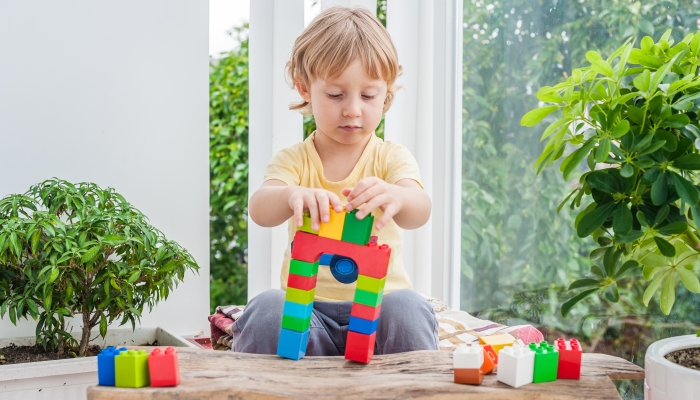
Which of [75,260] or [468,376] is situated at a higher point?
[75,260]

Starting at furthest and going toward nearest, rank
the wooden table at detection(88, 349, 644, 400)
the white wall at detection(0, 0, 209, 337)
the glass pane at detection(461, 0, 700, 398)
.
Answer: the white wall at detection(0, 0, 209, 337)
the glass pane at detection(461, 0, 700, 398)
the wooden table at detection(88, 349, 644, 400)

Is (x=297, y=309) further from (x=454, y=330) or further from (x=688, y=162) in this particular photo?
(x=454, y=330)

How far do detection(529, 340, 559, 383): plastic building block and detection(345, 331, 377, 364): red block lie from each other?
8.8 inches

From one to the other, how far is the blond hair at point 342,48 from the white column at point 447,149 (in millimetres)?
695

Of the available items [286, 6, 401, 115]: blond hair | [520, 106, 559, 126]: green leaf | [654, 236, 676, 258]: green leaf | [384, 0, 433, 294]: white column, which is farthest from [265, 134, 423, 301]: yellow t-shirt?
[384, 0, 433, 294]: white column

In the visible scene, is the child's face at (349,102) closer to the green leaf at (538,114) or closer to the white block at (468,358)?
the green leaf at (538,114)

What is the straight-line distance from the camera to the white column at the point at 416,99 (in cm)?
199

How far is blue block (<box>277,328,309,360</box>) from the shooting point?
968 millimetres

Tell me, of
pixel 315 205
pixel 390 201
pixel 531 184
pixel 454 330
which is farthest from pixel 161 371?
pixel 531 184

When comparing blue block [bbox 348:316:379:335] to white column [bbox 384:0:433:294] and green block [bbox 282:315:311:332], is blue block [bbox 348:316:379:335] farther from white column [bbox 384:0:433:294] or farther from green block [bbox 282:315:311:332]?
white column [bbox 384:0:433:294]

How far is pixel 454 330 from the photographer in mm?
1591

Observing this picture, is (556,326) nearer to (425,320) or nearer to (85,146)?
(425,320)

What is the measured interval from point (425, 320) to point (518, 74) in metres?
0.86

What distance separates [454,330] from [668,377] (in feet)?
2.11
